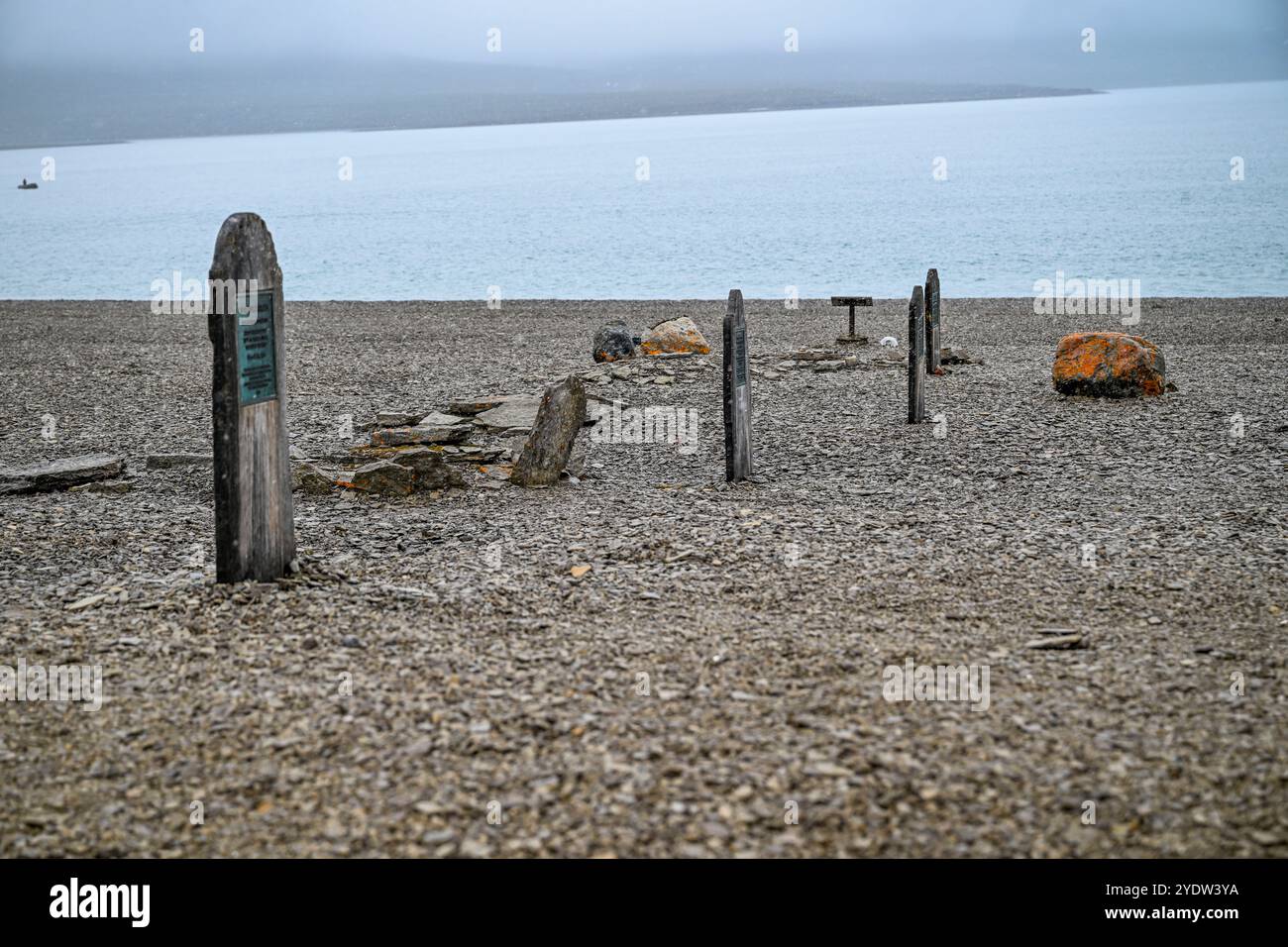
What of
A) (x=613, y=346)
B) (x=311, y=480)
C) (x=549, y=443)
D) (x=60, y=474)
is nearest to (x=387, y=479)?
(x=311, y=480)

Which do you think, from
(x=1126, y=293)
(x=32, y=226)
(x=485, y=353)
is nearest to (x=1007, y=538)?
(x=485, y=353)

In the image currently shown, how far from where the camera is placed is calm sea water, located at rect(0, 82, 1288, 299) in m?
44.2

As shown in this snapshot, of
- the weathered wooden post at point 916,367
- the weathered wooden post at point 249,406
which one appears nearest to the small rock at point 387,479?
the weathered wooden post at point 249,406

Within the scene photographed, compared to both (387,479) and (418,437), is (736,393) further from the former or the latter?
(418,437)

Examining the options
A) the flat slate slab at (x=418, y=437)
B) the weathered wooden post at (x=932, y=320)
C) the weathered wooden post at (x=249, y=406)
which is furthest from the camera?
the weathered wooden post at (x=932, y=320)

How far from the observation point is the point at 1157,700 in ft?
17.7

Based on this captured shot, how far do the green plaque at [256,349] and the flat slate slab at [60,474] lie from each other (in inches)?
177

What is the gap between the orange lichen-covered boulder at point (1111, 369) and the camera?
45.6 feet

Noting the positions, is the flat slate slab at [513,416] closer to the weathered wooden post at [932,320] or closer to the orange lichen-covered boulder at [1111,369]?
the weathered wooden post at [932,320]

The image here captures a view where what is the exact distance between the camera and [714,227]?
6862 centimetres

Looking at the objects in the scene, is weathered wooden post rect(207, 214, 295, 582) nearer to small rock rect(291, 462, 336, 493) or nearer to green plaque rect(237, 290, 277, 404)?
green plaque rect(237, 290, 277, 404)

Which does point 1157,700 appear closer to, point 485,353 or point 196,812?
point 196,812

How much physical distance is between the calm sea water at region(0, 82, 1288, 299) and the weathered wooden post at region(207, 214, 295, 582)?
106 feet

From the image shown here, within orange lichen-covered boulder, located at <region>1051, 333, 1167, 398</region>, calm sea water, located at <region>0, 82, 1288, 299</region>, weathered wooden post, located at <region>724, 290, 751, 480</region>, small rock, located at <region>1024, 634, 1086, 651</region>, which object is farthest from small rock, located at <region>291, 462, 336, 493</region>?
calm sea water, located at <region>0, 82, 1288, 299</region>
